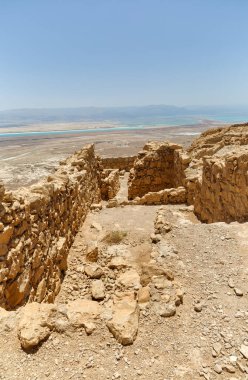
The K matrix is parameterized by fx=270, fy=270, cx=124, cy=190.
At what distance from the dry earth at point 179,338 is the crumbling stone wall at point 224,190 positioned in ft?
5.85

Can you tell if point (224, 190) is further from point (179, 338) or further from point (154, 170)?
point (154, 170)

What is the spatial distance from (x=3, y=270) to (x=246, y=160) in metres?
6.26

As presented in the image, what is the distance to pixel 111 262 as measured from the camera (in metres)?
5.97

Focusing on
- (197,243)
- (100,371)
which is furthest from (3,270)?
(197,243)

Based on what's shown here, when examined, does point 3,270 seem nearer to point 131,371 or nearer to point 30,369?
Result: point 30,369

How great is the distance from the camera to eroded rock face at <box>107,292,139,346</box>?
331cm

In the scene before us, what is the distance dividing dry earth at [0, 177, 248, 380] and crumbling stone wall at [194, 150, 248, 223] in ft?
5.85

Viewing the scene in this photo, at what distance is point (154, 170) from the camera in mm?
15352

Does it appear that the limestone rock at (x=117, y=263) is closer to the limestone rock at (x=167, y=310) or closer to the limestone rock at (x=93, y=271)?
the limestone rock at (x=93, y=271)

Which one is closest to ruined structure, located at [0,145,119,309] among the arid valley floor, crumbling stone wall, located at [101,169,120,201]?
the arid valley floor

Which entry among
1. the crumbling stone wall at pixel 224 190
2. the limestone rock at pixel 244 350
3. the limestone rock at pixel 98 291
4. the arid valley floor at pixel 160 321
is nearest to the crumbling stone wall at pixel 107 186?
the crumbling stone wall at pixel 224 190

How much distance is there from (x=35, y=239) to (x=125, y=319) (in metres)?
2.64

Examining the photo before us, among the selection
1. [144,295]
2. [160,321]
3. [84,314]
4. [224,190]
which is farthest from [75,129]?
[160,321]

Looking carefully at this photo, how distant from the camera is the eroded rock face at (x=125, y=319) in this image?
130 inches
